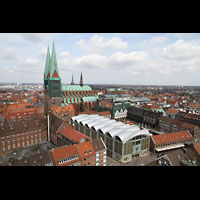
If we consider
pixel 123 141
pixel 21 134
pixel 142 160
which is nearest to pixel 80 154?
pixel 123 141

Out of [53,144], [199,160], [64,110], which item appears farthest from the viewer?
[64,110]

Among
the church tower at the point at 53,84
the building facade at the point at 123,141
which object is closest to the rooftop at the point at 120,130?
the building facade at the point at 123,141

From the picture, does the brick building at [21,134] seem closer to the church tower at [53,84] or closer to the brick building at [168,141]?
the church tower at [53,84]

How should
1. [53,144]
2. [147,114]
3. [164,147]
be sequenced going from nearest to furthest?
1. [164,147]
2. [53,144]
3. [147,114]
